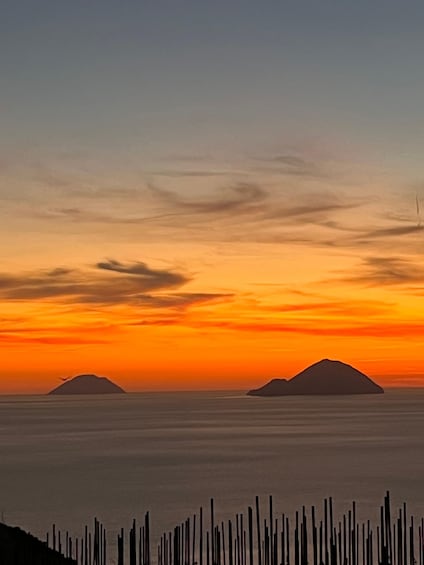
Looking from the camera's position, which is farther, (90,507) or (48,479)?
(48,479)

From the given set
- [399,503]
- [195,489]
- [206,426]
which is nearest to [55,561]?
[399,503]

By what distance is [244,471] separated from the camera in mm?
90438

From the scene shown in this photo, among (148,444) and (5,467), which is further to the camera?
(148,444)

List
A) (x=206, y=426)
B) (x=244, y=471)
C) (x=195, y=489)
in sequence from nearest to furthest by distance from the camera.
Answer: (x=195, y=489)
(x=244, y=471)
(x=206, y=426)

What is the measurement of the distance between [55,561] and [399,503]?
42263mm

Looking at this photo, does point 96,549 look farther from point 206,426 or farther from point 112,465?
point 206,426

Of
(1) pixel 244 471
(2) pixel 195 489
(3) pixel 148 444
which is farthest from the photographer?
(3) pixel 148 444

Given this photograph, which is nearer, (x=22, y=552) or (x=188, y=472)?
(x=22, y=552)

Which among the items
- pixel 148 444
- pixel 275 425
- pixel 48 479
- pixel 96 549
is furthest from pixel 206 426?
pixel 96 549

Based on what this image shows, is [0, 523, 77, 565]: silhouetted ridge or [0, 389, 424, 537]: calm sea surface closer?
[0, 523, 77, 565]: silhouetted ridge

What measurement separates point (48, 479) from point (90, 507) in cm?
2009

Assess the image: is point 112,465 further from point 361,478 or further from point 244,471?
point 361,478

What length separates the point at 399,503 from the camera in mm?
65250

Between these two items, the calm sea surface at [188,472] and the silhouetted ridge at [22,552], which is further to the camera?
the calm sea surface at [188,472]
